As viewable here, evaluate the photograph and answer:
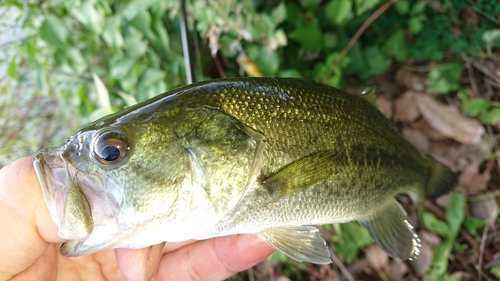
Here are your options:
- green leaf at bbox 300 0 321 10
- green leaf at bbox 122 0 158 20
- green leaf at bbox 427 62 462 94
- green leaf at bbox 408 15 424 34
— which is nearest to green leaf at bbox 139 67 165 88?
green leaf at bbox 122 0 158 20

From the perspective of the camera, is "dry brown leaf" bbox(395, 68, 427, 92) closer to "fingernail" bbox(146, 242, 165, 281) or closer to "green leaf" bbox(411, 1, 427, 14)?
"green leaf" bbox(411, 1, 427, 14)

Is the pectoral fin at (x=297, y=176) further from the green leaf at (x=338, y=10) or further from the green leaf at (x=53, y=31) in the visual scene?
the green leaf at (x=53, y=31)

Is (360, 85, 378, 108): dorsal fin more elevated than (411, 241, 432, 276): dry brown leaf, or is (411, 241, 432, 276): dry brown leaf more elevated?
(360, 85, 378, 108): dorsal fin

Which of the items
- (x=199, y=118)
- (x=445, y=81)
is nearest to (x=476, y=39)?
(x=445, y=81)

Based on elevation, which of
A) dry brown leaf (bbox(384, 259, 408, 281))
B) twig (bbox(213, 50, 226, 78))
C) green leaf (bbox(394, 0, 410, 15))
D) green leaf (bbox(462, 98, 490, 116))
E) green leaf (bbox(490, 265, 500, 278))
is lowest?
green leaf (bbox(490, 265, 500, 278))

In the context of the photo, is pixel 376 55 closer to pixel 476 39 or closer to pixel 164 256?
pixel 476 39

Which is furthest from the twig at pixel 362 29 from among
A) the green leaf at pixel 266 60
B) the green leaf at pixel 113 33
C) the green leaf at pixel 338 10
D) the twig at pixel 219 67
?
the green leaf at pixel 113 33
